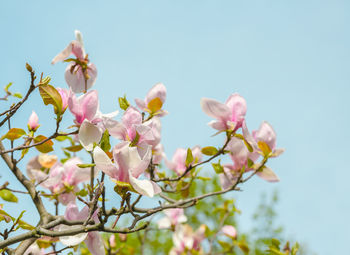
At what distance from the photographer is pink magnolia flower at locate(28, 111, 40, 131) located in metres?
1.54

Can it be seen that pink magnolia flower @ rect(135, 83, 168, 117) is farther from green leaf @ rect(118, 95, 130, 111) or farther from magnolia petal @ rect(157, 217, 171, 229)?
magnolia petal @ rect(157, 217, 171, 229)

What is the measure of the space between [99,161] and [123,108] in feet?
1.75

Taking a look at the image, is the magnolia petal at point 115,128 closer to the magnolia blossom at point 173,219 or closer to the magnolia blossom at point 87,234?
the magnolia blossom at point 87,234

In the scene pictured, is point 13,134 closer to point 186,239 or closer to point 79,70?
point 79,70

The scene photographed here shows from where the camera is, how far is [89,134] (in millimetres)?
1160

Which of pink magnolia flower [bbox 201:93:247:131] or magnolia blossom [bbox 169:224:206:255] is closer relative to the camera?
pink magnolia flower [bbox 201:93:247:131]

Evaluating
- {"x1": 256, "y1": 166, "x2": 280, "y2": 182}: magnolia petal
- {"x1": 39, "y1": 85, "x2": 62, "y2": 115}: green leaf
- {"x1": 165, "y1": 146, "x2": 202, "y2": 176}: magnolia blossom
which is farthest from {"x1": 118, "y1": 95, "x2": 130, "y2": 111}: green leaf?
{"x1": 165, "y1": 146, "x2": 202, "y2": 176}: magnolia blossom

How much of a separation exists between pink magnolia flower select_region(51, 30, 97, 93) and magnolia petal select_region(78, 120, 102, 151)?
49cm

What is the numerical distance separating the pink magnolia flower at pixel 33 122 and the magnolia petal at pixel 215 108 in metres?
0.65

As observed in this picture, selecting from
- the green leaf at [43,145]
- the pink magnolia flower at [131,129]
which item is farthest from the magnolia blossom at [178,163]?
the pink magnolia flower at [131,129]

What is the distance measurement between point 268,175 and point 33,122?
38.7 inches

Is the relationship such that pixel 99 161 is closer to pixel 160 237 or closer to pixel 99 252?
pixel 99 252

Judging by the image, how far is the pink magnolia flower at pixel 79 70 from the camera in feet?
5.20

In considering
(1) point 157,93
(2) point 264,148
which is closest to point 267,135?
(2) point 264,148
